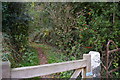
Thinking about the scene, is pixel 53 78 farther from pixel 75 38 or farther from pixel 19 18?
pixel 19 18

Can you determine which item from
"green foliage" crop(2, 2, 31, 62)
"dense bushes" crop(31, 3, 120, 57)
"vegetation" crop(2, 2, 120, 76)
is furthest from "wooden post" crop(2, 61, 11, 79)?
"dense bushes" crop(31, 3, 120, 57)

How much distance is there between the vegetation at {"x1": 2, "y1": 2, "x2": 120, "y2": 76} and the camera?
294 cm

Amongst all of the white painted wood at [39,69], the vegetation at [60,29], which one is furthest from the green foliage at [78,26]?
the white painted wood at [39,69]

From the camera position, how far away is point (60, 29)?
387 cm

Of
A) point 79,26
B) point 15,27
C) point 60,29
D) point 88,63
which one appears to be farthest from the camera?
point 60,29

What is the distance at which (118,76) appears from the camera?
8.74 feet

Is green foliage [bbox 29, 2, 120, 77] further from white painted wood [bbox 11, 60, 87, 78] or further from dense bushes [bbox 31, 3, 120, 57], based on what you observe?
white painted wood [bbox 11, 60, 87, 78]

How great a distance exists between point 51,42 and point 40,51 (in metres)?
0.57

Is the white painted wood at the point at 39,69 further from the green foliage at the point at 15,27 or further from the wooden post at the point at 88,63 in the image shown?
the green foliage at the point at 15,27

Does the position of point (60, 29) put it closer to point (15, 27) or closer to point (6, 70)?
point (15, 27)

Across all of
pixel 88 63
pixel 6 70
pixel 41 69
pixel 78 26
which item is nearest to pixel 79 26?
pixel 78 26

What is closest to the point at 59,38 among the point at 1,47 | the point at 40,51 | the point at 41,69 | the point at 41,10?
the point at 40,51

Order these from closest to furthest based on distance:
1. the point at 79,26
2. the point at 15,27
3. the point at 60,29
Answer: the point at 15,27
the point at 79,26
the point at 60,29

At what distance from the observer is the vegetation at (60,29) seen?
2943 mm
